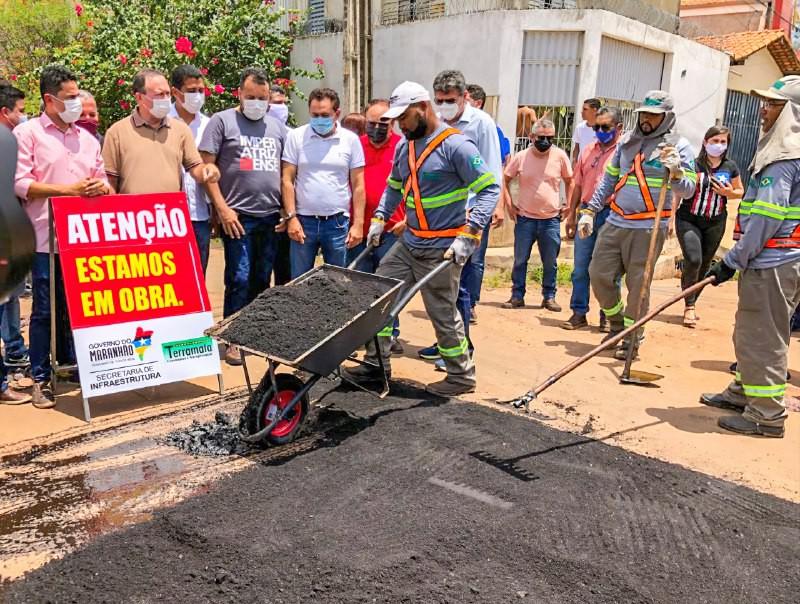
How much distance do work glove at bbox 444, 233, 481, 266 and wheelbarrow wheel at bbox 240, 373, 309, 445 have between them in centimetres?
131

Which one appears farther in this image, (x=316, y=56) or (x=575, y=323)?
(x=316, y=56)

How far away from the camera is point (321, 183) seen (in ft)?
18.3

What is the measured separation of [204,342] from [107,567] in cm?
221

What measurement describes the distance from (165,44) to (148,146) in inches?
237

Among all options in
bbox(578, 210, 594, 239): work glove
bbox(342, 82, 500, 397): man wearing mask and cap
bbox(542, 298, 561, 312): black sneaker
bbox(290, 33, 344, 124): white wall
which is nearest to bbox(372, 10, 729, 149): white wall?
bbox(290, 33, 344, 124): white wall

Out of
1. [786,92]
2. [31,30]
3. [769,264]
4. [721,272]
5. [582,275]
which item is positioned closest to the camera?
[786,92]

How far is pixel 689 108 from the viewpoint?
15805 mm

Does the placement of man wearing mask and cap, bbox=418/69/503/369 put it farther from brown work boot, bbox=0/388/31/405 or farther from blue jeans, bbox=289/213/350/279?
brown work boot, bbox=0/388/31/405

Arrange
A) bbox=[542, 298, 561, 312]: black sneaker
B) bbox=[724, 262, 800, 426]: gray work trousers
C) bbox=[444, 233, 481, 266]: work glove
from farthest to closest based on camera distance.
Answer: bbox=[542, 298, 561, 312]: black sneaker
bbox=[444, 233, 481, 266]: work glove
bbox=[724, 262, 800, 426]: gray work trousers

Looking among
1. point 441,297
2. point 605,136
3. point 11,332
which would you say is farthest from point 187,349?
point 605,136

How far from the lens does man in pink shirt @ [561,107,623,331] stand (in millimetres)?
6965

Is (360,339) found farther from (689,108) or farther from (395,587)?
(689,108)

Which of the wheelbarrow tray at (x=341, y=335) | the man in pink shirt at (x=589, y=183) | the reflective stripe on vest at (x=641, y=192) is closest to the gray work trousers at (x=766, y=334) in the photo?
the reflective stripe on vest at (x=641, y=192)

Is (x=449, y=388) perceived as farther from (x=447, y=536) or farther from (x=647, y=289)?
(x=447, y=536)
